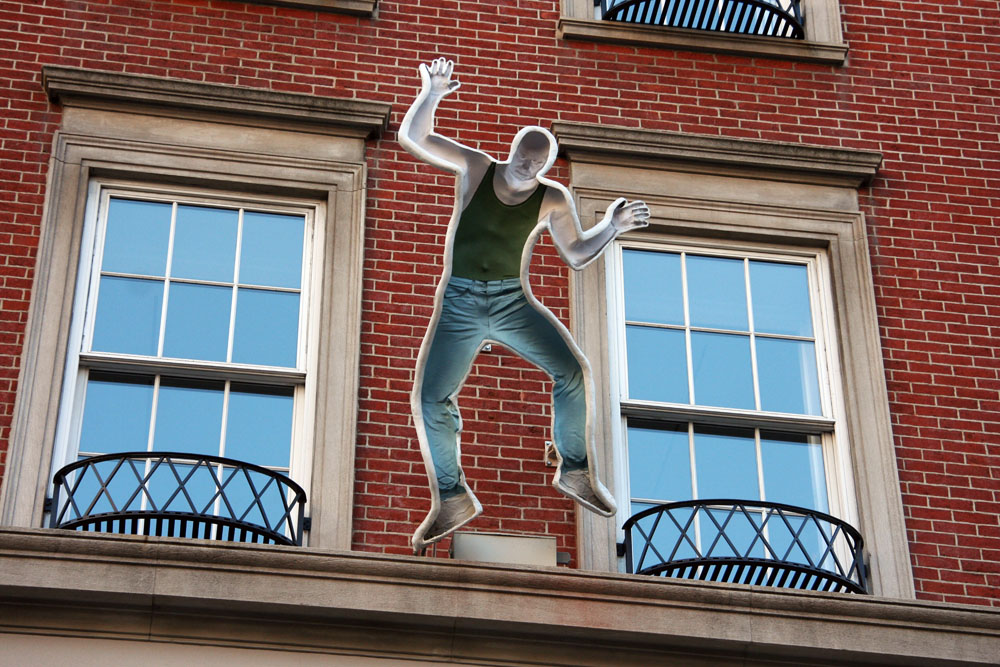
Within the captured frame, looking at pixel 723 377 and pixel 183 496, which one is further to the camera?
pixel 723 377

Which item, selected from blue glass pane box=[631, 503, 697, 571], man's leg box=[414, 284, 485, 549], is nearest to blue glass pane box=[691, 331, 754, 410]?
blue glass pane box=[631, 503, 697, 571]

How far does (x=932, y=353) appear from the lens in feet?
36.6

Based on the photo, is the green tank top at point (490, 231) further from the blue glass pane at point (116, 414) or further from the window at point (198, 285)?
the blue glass pane at point (116, 414)

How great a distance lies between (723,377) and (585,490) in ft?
6.16

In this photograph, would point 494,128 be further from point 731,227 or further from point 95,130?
point 95,130

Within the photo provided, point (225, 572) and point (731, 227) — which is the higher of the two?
point (731, 227)

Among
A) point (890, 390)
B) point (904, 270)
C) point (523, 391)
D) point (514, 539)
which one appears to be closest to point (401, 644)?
point (514, 539)

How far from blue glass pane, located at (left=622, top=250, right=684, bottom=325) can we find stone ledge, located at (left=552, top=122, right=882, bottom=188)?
0.63 meters

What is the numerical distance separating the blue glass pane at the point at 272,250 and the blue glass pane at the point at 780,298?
2815 millimetres

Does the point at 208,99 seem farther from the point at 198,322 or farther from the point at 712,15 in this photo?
the point at 712,15

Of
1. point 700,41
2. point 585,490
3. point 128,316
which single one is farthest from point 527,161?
point 700,41

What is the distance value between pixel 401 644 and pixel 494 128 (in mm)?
3876

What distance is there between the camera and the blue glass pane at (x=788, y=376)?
36.2ft

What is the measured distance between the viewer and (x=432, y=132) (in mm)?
9641
